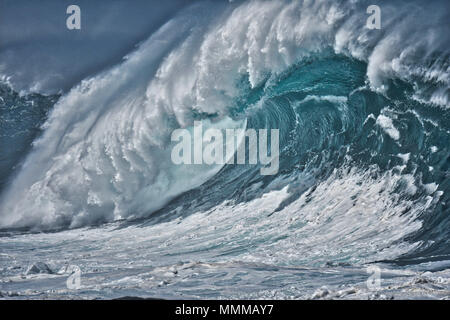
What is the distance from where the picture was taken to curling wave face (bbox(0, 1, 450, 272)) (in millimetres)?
6328

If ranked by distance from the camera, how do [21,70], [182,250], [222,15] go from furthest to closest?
1. [21,70]
2. [222,15]
3. [182,250]

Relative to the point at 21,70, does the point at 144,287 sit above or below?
below

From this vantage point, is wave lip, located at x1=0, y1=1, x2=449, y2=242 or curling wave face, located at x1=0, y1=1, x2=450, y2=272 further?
wave lip, located at x1=0, y1=1, x2=449, y2=242

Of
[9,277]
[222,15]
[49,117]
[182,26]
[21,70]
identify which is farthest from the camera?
[21,70]

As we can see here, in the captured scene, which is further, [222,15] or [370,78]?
[222,15]

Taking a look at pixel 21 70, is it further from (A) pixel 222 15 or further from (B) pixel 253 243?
(B) pixel 253 243

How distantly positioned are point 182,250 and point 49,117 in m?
5.49

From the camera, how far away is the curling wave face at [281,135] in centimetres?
633

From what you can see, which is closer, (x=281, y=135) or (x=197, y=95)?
(x=281, y=135)

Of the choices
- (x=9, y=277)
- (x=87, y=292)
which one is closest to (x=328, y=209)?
(x=87, y=292)

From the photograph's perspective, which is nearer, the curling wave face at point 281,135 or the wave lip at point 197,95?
the curling wave face at point 281,135

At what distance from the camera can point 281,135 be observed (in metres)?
8.87

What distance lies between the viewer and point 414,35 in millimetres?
7094

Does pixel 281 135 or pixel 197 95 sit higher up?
pixel 197 95
